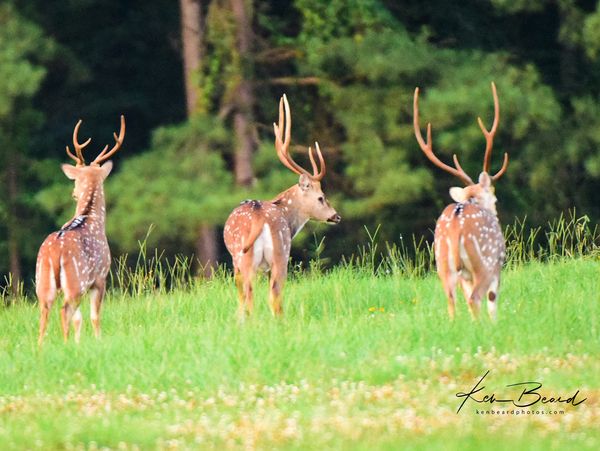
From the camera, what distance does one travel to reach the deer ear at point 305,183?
12.1 m

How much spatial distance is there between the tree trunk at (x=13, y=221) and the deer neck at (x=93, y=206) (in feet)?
30.9

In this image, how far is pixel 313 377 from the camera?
8711mm

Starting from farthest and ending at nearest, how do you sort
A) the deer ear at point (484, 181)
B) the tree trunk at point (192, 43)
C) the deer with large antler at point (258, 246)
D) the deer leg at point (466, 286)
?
1. the tree trunk at point (192, 43)
2. the deer ear at point (484, 181)
3. the deer with large antler at point (258, 246)
4. the deer leg at point (466, 286)

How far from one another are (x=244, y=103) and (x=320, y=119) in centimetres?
201

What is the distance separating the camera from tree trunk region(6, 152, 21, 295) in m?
21.1

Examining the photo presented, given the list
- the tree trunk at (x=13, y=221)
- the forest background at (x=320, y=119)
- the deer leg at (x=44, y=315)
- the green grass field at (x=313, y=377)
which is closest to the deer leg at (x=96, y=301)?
the green grass field at (x=313, y=377)

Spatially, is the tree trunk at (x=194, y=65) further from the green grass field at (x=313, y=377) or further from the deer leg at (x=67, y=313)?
the deer leg at (x=67, y=313)

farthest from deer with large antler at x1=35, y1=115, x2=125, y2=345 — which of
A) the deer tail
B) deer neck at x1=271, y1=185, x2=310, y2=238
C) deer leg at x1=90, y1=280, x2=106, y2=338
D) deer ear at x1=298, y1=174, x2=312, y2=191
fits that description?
deer ear at x1=298, y1=174, x2=312, y2=191

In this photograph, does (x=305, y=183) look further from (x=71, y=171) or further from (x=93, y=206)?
(x=71, y=171)

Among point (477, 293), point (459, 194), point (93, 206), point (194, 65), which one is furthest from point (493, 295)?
point (194, 65)

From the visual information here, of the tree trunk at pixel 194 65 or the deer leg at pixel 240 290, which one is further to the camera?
the tree trunk at pixel 194 65

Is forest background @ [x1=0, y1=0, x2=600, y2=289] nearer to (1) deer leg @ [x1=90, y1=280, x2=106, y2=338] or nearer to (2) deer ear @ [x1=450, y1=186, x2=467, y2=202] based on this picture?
(2) deer ear @ [x1=450, y1=186, x2=467, y2=202]

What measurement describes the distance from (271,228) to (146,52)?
1467 centimetres

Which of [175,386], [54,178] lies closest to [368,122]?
[54,178]
